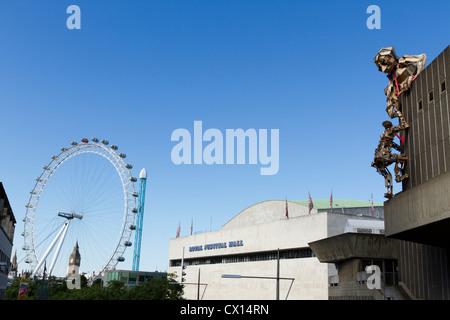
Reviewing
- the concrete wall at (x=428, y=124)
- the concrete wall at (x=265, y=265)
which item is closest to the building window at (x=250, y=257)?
the concrete wall at (x=265, y=265)

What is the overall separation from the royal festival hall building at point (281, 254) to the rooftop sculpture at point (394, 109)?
12661 millimetres

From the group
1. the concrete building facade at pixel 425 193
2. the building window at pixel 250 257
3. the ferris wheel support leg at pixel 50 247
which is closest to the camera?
the concrete building facade at pixel 425 193

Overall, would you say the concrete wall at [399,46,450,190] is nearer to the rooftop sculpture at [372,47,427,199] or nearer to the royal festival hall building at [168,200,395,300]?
the rooftop sculpture at [372,47,427,199]

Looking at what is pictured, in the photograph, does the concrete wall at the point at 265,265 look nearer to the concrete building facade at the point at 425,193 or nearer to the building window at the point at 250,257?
the building window at the point at 250,257

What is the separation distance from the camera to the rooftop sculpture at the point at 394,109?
124 ft

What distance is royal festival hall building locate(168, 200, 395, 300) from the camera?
167 feet

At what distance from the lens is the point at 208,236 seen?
343 feet

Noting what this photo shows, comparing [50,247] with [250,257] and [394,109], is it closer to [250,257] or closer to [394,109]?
[250,257]

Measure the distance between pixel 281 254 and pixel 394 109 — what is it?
4867cm

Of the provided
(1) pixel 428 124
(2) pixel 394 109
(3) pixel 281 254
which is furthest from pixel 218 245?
(1) pixel 428 124

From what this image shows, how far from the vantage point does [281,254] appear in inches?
3270

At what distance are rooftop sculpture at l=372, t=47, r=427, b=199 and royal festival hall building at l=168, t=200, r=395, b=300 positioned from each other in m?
12.7
